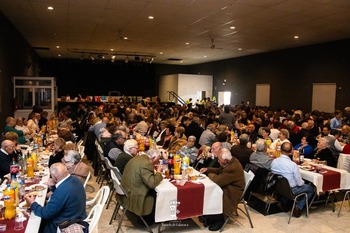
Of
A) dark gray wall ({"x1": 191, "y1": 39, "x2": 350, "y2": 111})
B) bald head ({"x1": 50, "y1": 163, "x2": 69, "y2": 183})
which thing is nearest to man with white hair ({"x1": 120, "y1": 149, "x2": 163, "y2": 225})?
bald head ({"x1": 50, "y1": 163, "x2": 69, "y2": 183})

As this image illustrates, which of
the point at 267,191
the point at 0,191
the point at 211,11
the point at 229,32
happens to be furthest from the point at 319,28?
the point at 0,191

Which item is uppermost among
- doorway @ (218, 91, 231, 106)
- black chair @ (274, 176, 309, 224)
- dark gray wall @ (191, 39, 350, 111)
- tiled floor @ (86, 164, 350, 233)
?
dark gray wall @ (191, 39, 350, 111)

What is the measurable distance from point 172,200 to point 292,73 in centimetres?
1171

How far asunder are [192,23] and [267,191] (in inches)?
233

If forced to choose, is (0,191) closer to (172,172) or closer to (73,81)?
(172,172)

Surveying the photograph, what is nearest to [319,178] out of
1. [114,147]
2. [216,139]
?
[216,139]

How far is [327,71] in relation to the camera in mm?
12062

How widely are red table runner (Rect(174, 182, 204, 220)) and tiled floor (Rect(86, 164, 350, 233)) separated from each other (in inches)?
18.9

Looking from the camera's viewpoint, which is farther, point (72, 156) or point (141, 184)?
point (141, 184)

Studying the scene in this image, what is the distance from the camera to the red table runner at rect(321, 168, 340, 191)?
499 centimetres

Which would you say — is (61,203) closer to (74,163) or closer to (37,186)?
(74,163)

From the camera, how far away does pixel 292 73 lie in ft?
45.4

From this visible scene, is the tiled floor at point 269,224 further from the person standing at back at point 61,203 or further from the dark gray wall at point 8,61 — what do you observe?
the dark gray wall at point 8,61

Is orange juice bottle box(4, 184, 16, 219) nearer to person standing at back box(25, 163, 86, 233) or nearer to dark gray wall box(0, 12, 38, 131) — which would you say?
person standing at back box(25, 163, 86, 233)
